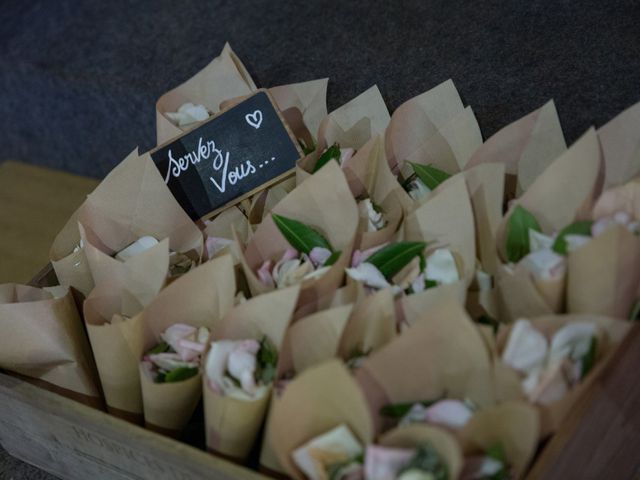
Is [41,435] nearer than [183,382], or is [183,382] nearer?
[183,382]

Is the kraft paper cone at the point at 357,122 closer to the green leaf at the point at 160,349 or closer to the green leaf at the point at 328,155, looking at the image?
the green leaf at the point at 328,155

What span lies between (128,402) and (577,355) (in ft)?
1.54

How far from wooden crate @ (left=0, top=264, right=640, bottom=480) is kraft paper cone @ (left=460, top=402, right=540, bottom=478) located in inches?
1.0

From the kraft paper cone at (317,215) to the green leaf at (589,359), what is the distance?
271mm

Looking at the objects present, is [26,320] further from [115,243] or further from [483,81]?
[483,81]

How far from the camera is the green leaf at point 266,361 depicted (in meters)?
0.82

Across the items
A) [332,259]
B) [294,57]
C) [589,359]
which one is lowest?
[589,359]

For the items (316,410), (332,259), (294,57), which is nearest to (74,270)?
(332,259)

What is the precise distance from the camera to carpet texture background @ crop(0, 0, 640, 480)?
1164 mm

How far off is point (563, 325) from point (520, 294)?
0.23 feet

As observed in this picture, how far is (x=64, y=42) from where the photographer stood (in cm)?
160

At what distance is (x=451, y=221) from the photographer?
91 cm

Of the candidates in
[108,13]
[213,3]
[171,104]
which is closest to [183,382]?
[171,104]

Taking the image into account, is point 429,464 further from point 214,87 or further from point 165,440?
point 214,87
